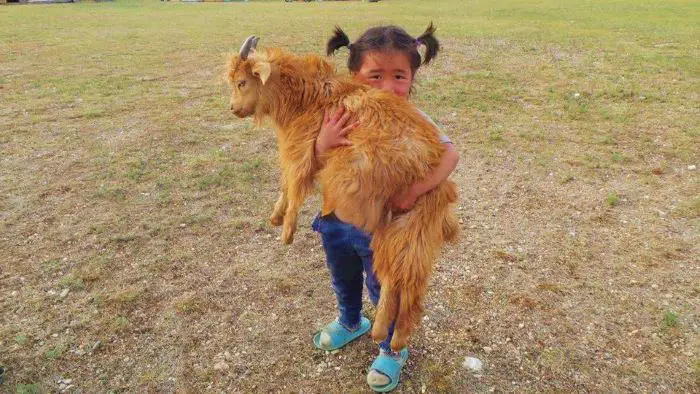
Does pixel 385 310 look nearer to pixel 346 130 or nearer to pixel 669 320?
pixel 346 130

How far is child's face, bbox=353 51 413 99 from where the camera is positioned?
3.04 metres

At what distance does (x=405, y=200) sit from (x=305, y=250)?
97.2 inches

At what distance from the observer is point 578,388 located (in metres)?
3.50

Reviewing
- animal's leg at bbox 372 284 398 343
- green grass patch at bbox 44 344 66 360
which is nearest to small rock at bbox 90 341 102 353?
green grass patch at bbox 44 344 66 360

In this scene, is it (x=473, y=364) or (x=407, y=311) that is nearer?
(x=407, y=311)

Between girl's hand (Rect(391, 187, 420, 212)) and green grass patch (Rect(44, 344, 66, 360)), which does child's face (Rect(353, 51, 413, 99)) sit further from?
green grass patch (Rect(44, 344, 66, 360))

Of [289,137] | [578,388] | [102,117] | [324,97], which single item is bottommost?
[578,388]

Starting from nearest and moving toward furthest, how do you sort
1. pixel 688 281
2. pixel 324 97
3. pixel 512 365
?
pixel 324 97, pixel 512 365, pixel 688 281

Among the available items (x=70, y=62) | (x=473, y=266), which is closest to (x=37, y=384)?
(x=473, y=266)

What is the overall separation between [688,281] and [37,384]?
16.9 feet

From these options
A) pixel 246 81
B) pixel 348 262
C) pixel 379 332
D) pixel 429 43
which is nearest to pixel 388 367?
pixel 379 332

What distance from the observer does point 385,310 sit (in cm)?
296

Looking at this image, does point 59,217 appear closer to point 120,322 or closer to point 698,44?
point 120,322

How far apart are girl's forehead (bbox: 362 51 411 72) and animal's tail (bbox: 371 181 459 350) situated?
743 millimetres
